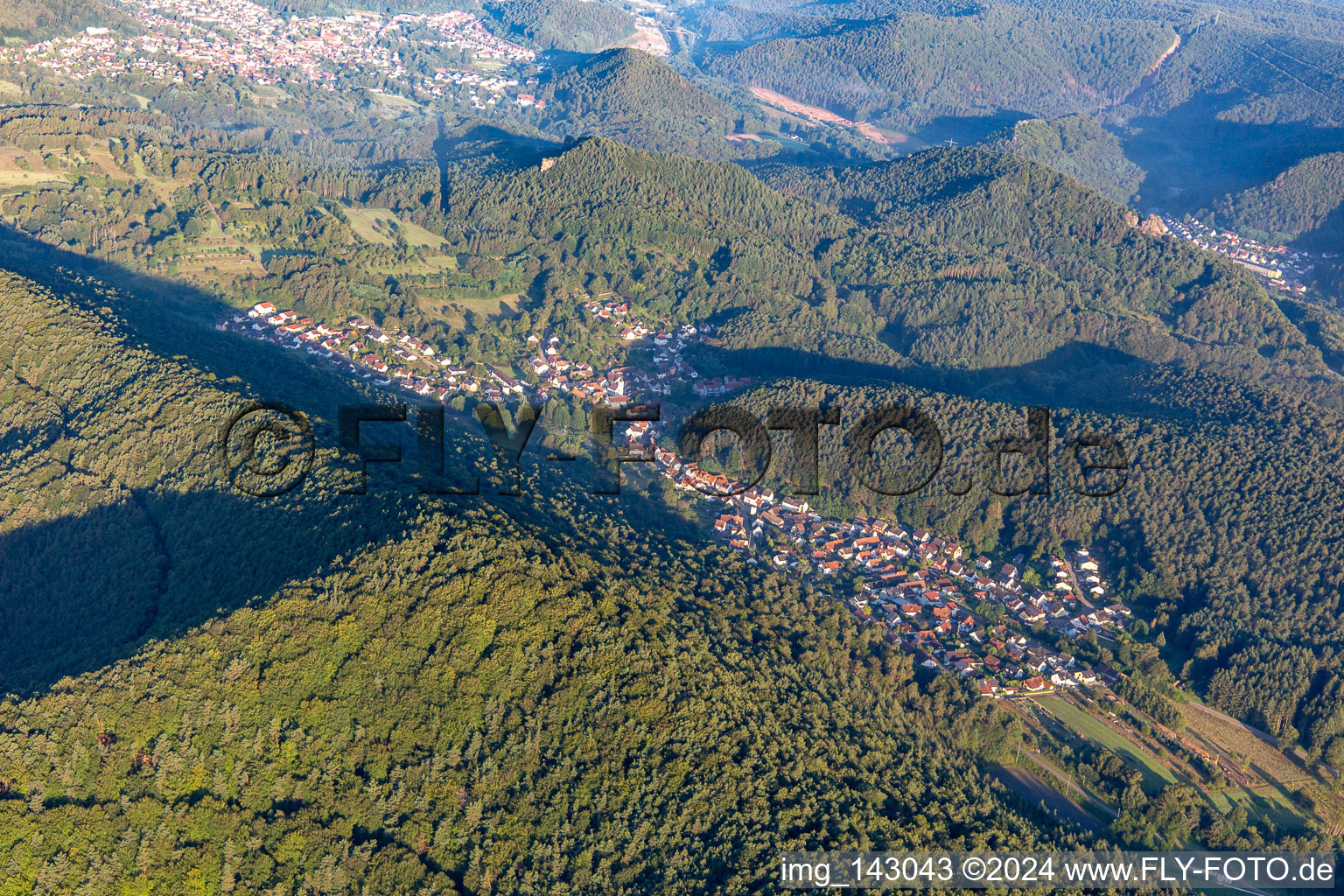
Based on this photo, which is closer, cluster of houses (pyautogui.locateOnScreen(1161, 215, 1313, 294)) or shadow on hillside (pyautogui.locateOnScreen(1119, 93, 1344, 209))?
cluster of houses (pyautogui.locateOnScreen(1161, 215, 1313, 294))

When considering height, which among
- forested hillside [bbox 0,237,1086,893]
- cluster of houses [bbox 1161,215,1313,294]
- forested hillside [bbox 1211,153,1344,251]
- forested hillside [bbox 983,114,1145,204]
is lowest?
forested hillside [bbox 0,237,1086,893]

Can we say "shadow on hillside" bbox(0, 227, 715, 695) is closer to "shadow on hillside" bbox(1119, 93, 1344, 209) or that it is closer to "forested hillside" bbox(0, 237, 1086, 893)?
"forested hillside" bbox(0, 237, 1086, 893)

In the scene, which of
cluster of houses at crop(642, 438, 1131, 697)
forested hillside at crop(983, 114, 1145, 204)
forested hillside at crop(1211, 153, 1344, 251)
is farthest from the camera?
forested hillside at crop(983, 114, 1145, 204)

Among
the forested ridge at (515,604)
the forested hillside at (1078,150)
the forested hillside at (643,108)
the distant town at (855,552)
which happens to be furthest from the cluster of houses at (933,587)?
the forested hillside at (1078,150)

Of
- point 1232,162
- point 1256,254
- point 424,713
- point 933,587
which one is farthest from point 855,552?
point 1232,162

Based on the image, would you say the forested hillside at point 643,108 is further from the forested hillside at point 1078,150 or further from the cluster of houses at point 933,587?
the cluster of houses at point 933,587

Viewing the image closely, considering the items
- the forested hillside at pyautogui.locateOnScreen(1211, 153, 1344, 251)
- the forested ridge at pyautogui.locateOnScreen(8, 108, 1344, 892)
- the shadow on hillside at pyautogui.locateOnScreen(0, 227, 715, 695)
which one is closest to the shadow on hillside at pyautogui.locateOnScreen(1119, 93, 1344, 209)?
the forested hillside at pyautogui.locateOnScreen(1211, 153, 1344, 251)

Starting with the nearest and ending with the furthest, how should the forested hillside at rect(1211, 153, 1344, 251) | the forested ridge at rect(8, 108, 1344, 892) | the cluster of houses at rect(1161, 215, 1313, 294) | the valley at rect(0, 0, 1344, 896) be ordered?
the forested ridge at rect(8, 108, 1344, 892) < the valley at rect(0, 0, 1344, 896) < the cluster of houses at rect(1161, 215, 1313, 294) < the forested hillside at rect(1211, 153, 1344, 251)
